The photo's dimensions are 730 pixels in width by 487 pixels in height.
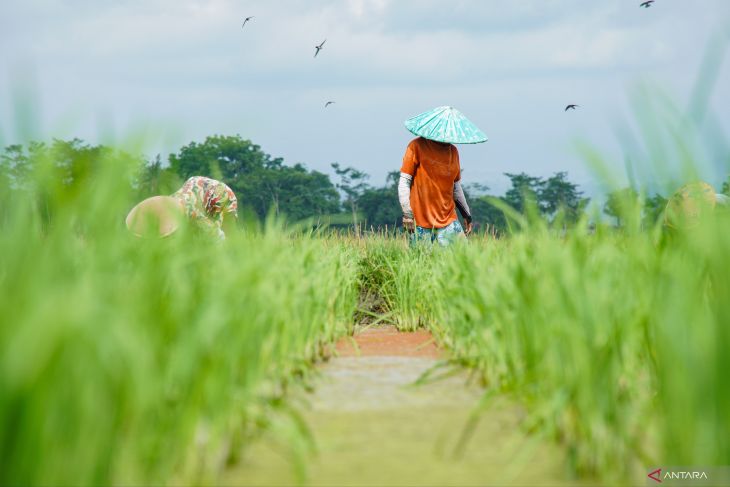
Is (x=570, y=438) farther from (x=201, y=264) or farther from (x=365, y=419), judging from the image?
(x=201, y=264)

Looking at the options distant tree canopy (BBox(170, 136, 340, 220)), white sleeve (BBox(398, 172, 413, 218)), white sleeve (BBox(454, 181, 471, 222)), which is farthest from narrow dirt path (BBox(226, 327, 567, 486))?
distant tree canopy (BBox(170, 136, 340, 220))

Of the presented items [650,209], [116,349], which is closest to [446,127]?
[650,209]

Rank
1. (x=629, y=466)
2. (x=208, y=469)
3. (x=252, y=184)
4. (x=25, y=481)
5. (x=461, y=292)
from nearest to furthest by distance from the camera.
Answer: (x=25, y=481), (x=208, y=469), (x=629, y=466), (x=461, y=292), (x=252, y=184)

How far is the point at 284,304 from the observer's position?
8.83 ft

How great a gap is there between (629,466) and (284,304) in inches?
48.4

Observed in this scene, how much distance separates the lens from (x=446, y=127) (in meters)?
6.32

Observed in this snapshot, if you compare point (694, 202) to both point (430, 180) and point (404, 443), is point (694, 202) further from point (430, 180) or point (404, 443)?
point (430, 180)

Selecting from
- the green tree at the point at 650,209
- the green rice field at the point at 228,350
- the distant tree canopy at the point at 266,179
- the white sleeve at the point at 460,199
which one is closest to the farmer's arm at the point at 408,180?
the white sleeve at the point at 460,199

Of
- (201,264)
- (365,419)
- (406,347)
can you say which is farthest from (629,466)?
(406,347)

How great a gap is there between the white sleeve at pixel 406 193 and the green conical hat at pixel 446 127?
36 centimetres

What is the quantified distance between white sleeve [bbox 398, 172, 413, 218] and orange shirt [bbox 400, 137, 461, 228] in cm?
3

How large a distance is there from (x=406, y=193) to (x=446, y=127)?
0.61m

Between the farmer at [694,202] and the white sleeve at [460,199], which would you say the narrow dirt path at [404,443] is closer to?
the farmer at [694,202]

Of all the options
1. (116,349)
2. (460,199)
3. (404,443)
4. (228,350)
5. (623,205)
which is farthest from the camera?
(460,199)
